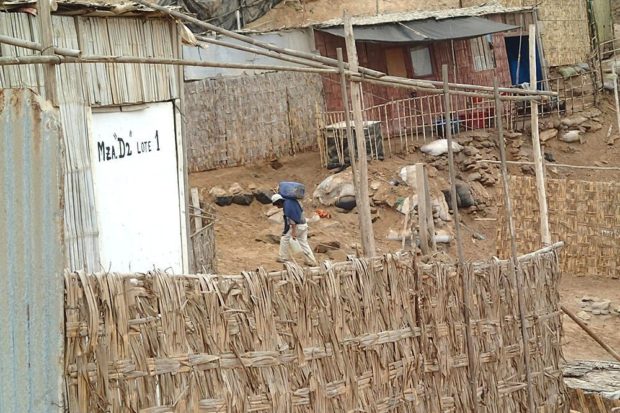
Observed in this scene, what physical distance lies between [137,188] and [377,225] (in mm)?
8868

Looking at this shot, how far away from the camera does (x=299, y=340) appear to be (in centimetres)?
541

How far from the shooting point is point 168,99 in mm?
10492

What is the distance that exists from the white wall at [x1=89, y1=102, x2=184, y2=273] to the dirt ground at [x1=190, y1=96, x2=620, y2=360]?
15.7ft

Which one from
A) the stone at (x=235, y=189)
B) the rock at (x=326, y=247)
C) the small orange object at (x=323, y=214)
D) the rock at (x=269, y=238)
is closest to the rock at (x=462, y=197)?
the small orange object at (x=323, y=214)

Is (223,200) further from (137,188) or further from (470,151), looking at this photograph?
(137,188)

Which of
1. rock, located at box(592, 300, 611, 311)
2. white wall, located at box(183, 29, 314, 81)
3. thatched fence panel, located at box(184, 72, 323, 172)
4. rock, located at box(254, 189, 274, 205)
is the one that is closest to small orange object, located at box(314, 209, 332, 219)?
rock, located at box(254, 189, 274, 205)

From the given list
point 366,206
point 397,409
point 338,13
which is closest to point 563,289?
point 366,206

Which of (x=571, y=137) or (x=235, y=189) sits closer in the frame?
(x=235, y=189)

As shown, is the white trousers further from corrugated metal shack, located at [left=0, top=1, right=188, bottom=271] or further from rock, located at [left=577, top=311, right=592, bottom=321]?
corrugated metal shack, located at [left=0, top=1, right=188, bottom=271]

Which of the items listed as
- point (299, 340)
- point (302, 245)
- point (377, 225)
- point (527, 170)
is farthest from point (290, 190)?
point (299, 340)

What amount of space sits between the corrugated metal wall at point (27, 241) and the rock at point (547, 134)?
66.1ft

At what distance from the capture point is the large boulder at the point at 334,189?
19.4 m

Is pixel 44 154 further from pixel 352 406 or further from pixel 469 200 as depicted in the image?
pixel 469 200

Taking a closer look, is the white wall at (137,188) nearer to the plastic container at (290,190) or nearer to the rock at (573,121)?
the plastic container at (290,190)
